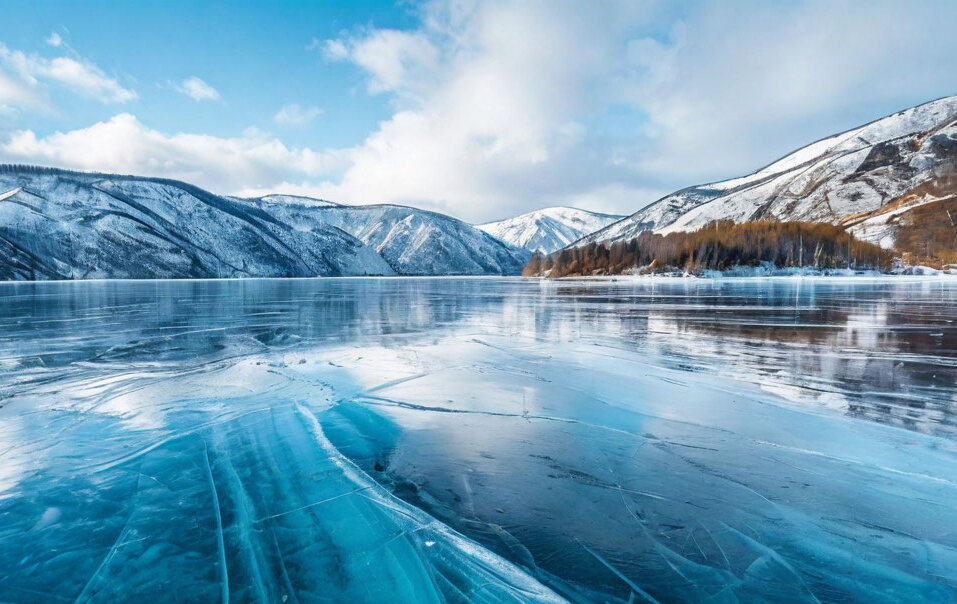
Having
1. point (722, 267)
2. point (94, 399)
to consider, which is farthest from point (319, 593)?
point (722, 267)

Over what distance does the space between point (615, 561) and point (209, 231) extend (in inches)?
7958

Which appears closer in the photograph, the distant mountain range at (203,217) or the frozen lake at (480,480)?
the frozen lake at (480,480)

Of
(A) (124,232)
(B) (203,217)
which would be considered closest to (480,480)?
(A) (124,232)

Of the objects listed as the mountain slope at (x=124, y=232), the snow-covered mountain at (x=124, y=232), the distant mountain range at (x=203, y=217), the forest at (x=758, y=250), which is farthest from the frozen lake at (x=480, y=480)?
the mountain slope at (x=124, y=232)

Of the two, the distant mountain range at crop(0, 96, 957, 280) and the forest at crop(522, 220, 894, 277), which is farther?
the distant mountain range at crop(0, 96, 957, 280)

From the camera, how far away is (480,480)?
4926mm

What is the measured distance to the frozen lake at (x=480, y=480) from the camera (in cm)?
342

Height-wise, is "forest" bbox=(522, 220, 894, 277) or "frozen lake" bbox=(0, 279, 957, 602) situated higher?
"forest" bbox=(522, 220, 894, 277)

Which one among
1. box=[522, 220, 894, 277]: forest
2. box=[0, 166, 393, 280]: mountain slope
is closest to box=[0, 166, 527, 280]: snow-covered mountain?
box=[0, 166, 393, 280]: mountain slope

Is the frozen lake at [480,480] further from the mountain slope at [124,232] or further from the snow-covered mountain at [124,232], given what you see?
the mountain slope at [124,232]

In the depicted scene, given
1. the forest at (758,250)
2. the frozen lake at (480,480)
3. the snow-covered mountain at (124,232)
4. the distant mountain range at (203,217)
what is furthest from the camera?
the distant mountain range at (203,217)

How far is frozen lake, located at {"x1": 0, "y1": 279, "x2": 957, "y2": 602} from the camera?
342cm

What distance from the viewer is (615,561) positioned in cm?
357

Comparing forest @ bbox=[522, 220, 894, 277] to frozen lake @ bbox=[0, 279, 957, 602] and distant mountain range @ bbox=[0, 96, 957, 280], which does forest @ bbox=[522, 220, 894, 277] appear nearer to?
distant mountain range @ bbox=[0, 96, 957, 280]
